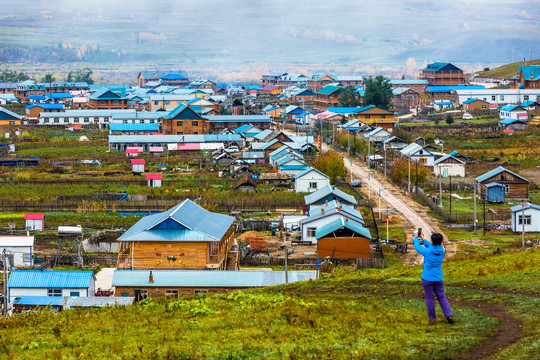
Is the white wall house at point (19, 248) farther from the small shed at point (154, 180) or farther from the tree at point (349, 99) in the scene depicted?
the tree at point (349, 99)

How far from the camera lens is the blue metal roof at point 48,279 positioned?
70.6 ft

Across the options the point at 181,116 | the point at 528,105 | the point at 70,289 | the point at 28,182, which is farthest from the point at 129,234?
the point at 528,105

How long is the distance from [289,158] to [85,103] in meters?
48.6

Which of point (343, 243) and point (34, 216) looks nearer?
point (343, 243)

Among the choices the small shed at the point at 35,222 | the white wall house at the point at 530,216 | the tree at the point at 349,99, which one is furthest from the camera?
the tree at the point at 349,99

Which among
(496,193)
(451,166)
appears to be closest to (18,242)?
(496,193)

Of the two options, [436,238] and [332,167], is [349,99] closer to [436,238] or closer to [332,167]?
[332,167]

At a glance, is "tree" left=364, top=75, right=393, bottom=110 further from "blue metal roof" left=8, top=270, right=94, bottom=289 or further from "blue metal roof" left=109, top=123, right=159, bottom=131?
"blue metal roof" left=8, top=270, right=94, bottom=289

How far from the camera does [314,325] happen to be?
11.0 m

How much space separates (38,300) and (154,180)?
2289cm

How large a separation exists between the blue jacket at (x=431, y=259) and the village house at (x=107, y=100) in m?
76.5

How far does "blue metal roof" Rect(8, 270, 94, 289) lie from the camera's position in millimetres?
21531

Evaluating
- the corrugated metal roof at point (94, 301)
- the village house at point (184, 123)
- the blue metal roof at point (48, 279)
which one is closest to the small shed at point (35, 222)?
the blue metal roof at point (48, 279)

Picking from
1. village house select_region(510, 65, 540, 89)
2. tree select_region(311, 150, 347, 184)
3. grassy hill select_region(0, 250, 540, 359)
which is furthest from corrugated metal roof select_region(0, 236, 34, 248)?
village house select_region(510, 65, 540, 89)
